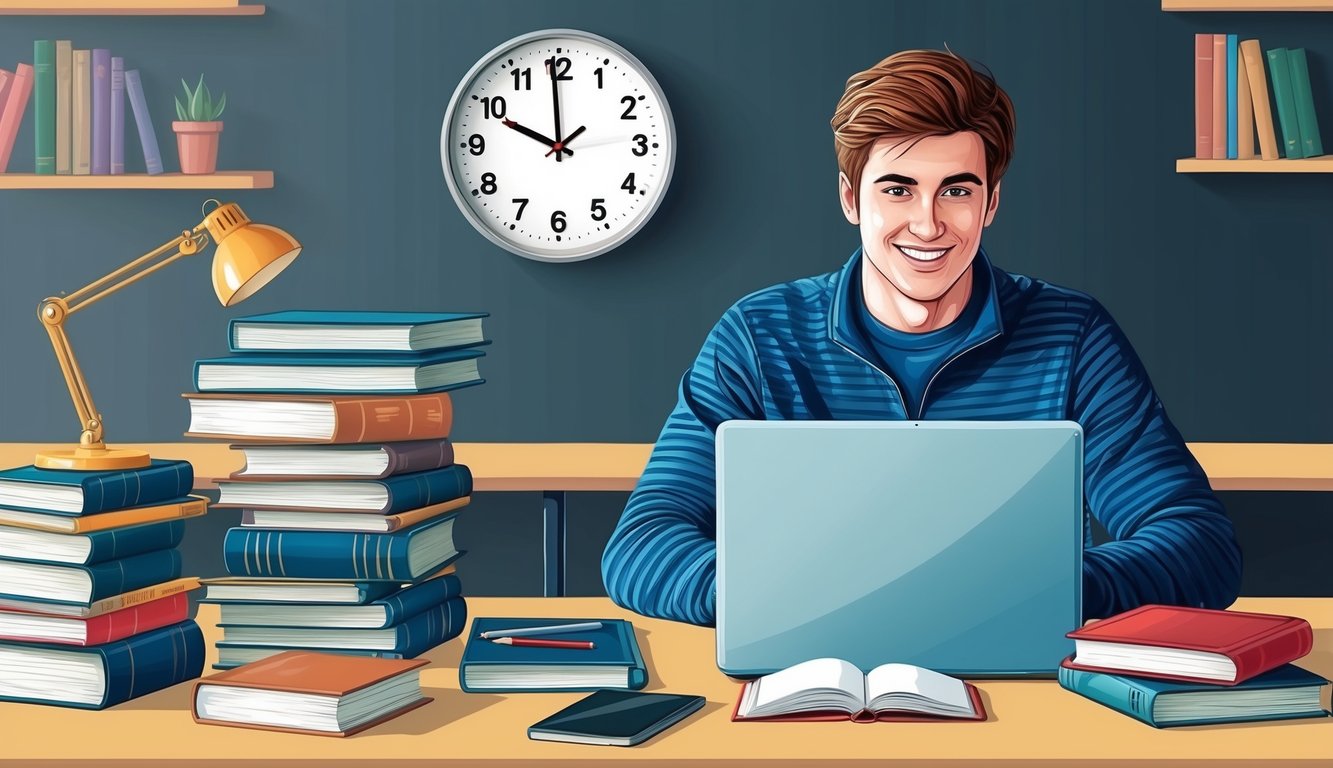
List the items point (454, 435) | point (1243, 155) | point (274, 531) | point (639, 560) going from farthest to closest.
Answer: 1. point (454, 435)
2. point (1243, 155)
3. point (639, 560)
4. point (274, 531)

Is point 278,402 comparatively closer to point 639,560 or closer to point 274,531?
point 274,531

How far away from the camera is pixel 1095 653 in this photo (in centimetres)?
131

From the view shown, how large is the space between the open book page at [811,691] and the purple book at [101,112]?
2.79 meters

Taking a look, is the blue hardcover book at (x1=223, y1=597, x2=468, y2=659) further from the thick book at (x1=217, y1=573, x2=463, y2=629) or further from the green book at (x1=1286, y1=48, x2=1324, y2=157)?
the green book at (x1=1286, y1=48, x2=1324, y2=157)

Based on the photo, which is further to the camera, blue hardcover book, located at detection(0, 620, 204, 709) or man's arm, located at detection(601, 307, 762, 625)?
man's arm, located at detection(601, 307, 762, 625)

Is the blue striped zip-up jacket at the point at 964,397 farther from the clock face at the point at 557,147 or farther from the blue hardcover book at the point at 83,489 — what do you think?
the clock face at the point at 557,147

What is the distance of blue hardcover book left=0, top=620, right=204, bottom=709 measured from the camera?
1.36 meters

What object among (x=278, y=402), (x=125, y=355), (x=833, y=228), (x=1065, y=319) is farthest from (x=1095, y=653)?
(x=125, y=355)

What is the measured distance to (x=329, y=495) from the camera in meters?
1.53

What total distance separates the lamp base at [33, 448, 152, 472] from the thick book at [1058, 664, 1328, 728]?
3.01ft

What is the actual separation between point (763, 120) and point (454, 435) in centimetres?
108

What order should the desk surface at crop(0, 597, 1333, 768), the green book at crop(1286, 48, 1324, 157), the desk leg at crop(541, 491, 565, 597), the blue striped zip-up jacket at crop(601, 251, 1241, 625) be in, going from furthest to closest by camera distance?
the green book at crop(1286, 48, 1324, 157) < the desk leg at crop(541, 491, 565, 597) < the blue striped zip-up jacket at crop(601, 251, 1241, 625) < the desk surface at crop(0, 597, 1333, 768)

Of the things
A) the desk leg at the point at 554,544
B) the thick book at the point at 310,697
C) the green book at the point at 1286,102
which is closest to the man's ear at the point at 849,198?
the thick book at the point at 310,697

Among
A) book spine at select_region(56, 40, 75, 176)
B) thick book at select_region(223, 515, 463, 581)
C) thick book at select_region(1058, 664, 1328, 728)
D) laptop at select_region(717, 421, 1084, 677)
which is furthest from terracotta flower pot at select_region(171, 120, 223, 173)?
thick book at select_region(1058, 664, 1328, 728)
